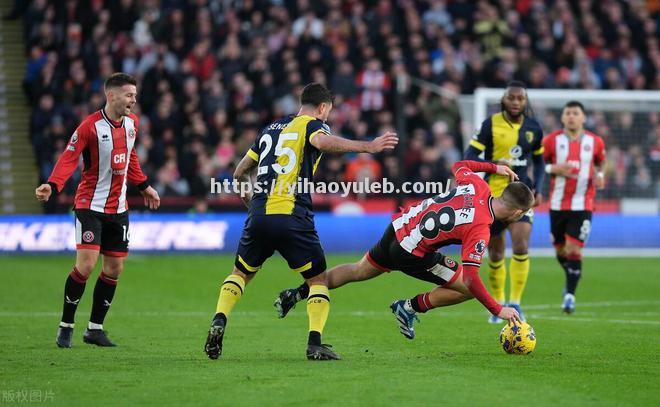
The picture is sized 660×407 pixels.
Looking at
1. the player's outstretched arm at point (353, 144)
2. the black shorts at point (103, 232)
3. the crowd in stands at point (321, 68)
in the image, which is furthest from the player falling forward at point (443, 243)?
the crowd in stands at point (321, 68)

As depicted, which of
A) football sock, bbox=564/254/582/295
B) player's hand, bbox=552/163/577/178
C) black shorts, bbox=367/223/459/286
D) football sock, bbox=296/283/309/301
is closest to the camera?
football sock, bbox=296/283/309/301

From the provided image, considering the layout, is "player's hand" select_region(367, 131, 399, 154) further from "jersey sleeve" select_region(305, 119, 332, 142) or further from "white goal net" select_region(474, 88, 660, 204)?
"white goal net" select_region(474, 88, 660, 204)

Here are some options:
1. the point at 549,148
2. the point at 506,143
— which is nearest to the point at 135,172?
the point at 506,143

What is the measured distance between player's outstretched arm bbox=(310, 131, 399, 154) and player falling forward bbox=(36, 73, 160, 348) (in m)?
2.23

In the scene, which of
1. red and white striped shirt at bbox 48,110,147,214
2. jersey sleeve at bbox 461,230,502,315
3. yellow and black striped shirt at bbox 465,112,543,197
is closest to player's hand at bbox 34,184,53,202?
red and white striped shirt at bbox 48,110,147,214

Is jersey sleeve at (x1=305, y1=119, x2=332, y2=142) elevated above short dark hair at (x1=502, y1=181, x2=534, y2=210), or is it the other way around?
jersey sleeve at (x1=305, y1=119, x2=332, y2=142)

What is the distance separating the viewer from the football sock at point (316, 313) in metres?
9.02

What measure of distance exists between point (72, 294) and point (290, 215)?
96.5 inches

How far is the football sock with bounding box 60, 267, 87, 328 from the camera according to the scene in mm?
10086

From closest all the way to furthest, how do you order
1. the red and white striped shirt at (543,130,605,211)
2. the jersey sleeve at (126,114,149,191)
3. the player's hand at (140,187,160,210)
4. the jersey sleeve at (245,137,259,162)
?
1. the jersey sleeve at (245,137,259,162)
2. the jersey sleeve at (126,114,149,191)
3. the player's hand at (140,187,160,210)
4. the red and white striped shirt at (543,130,605,211)

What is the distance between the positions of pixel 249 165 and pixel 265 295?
615cm

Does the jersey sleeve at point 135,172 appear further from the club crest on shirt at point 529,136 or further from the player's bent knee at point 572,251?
the player's bent knee at point 572,251

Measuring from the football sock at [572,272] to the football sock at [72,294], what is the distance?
6.11 meters

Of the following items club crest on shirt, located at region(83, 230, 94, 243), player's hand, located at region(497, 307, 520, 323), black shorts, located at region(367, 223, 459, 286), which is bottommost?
player's hand, located at region(497, 307, 520, 323)
